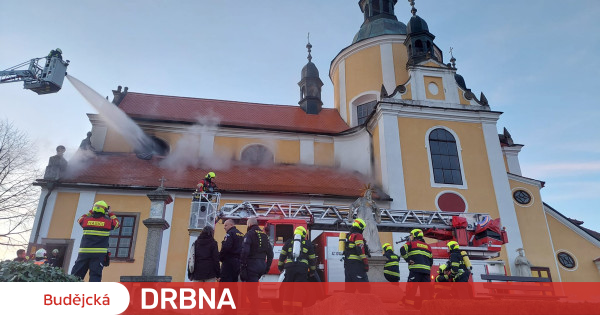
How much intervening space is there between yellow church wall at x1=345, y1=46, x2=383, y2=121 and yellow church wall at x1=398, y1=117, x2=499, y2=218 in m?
4.82

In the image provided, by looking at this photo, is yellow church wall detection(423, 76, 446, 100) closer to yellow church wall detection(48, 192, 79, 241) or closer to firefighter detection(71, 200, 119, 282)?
yellow church wall detection(48, 192, 79, 241)

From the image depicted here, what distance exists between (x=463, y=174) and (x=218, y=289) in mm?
14830

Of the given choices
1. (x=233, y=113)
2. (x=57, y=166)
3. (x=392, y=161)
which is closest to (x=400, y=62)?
(x=392, y=161)

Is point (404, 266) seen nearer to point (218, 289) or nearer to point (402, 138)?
point (402, 138)

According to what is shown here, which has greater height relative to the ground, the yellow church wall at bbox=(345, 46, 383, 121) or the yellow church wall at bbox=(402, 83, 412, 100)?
the yellow church wall at bbox=(345, 46, 383, 121)

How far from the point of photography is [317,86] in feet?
86.8

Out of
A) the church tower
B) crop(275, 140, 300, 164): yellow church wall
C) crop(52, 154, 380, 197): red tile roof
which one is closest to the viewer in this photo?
crop(52, 154, 380, 197): red tile roof

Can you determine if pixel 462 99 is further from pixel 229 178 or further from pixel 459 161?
pixel 229 178

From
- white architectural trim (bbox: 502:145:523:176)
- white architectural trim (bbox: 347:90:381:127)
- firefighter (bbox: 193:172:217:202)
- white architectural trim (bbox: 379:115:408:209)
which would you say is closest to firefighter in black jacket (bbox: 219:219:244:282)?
firefighter (bbox: 193:172:217:202)

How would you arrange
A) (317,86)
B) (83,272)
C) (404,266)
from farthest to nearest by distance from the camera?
(317,86) < (404,266) < (83,272)

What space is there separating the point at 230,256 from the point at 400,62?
18993 mm

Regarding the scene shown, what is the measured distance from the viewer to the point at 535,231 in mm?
18172

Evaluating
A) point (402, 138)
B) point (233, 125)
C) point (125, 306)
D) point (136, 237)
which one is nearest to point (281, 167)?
point (233, 125)

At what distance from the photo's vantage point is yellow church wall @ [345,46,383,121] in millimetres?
23688
